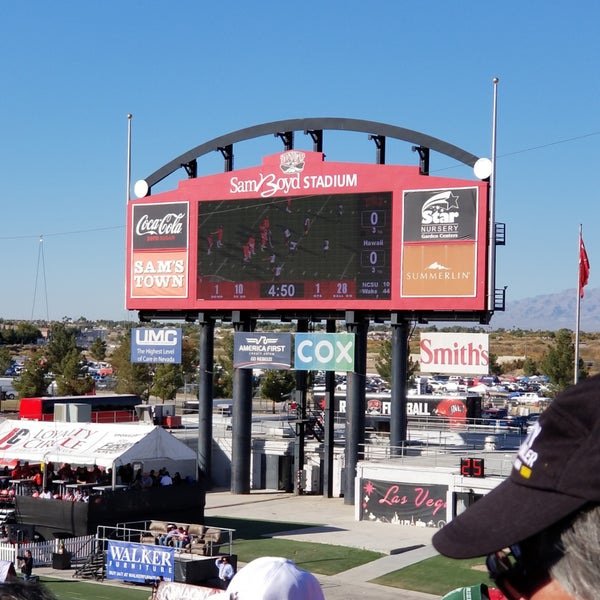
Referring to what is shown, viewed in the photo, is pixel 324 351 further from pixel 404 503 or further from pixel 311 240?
pixel 404 503

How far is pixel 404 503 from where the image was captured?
32156 millimetres

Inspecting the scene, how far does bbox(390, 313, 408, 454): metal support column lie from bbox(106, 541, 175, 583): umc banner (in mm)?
12948

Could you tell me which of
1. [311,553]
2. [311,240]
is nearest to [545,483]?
[311,553]

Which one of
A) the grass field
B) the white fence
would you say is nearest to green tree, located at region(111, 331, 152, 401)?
the grass field

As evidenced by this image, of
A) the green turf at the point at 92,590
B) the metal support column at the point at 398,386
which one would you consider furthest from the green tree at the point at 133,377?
the green turf at the point at 92,590

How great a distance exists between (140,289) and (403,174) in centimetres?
1146

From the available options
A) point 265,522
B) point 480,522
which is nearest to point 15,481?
point 265,522

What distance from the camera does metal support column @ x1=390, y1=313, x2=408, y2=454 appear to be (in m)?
33.5

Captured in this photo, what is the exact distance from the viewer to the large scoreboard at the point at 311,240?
31.0 metres

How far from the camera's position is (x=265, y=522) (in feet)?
105

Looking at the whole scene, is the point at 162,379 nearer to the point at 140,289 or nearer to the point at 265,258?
the point at 140,289

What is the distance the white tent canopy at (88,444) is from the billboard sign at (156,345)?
995 cm

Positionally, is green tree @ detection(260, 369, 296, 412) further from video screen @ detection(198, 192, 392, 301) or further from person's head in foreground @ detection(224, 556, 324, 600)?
person's head in foreground @ detection(224, 556, 324, 600)

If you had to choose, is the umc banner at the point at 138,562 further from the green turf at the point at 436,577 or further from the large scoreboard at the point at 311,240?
the large scoreboard at the point at 311,240
